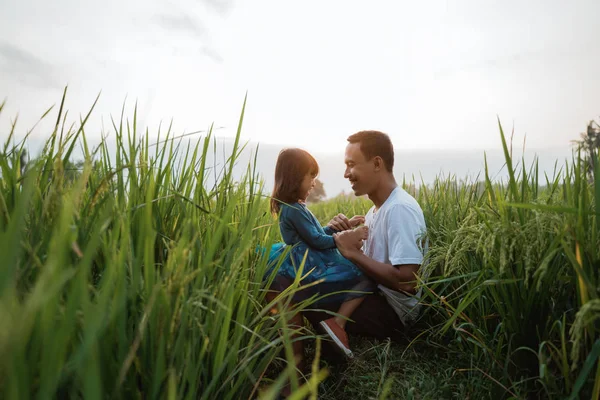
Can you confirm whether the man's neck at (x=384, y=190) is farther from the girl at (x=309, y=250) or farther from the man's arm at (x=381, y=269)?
the man's arm at (x=381, y=269)

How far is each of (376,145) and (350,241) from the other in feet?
2.97

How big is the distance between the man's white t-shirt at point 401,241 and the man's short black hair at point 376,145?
42cm

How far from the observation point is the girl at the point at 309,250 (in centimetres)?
286

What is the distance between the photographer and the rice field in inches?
32.0

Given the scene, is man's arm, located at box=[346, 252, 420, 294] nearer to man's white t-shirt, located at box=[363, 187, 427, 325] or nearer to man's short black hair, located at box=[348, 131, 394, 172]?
man's white t-shirt, located at box=[363, 187, 427, 325]

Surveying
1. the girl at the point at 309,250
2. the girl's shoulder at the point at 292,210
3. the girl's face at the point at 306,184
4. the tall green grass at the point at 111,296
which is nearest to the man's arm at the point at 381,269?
the girl at the point at 309,250

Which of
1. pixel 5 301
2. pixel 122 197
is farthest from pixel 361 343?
pixel 5 301

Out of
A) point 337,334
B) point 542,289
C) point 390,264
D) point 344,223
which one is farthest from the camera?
point 344,223

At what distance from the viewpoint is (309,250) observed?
3.18m

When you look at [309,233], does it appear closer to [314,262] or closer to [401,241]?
[314,262]

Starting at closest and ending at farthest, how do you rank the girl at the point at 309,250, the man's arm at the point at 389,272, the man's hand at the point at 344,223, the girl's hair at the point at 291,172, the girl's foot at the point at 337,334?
the girl's foot at the point at 337,334, the man's arm at the point at 389,272, the girl at the point at 309,250, the girl's hair at the point at 291,172, the man's hand at the point at 344,223

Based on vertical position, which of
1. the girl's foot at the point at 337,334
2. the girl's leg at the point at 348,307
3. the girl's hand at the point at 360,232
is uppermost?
the girl's hand at the point at 360,232

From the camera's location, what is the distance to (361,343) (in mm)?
3008

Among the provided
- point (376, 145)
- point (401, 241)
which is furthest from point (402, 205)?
point (376, 145)
